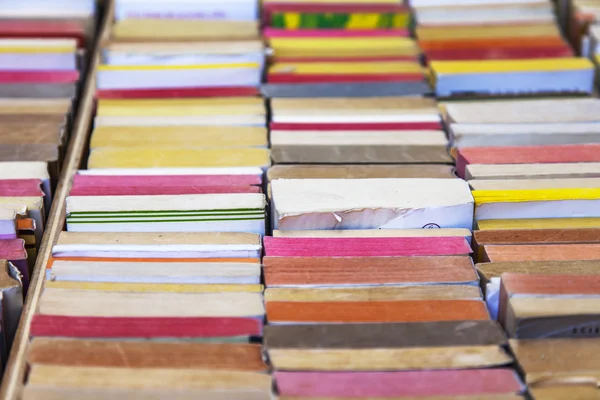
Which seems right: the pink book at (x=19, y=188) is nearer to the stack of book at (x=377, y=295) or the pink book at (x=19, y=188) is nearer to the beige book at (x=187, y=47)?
the stack of book at (x=377, y=295)

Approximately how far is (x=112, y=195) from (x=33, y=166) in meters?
0.25

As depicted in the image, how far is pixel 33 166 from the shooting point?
2.06m

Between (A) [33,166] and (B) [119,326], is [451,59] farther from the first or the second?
(B) [119,326]

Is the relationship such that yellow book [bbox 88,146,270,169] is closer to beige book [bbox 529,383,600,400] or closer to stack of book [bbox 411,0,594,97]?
stack of book [bbox 411,0,594,97]

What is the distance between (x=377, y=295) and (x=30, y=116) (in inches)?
44.7

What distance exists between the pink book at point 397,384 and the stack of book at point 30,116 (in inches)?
23.3

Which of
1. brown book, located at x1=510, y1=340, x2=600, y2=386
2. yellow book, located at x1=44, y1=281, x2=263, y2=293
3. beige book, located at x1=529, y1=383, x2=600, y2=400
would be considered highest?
yellow book, located at x1=44, y1=281, x2=263, y2=293

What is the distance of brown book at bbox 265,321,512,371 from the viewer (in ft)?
5.02

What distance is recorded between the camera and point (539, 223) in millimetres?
1938

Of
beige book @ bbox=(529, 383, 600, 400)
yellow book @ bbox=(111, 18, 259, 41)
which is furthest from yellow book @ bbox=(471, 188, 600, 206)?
yellow book @ bbox=(111, 18, 259, 41)

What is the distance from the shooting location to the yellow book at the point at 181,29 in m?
2.69

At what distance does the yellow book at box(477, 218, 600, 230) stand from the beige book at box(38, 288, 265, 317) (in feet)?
1.94

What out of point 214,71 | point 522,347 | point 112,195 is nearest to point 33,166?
point 112,195

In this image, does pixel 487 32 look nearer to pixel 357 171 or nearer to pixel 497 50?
pixel 497 50
